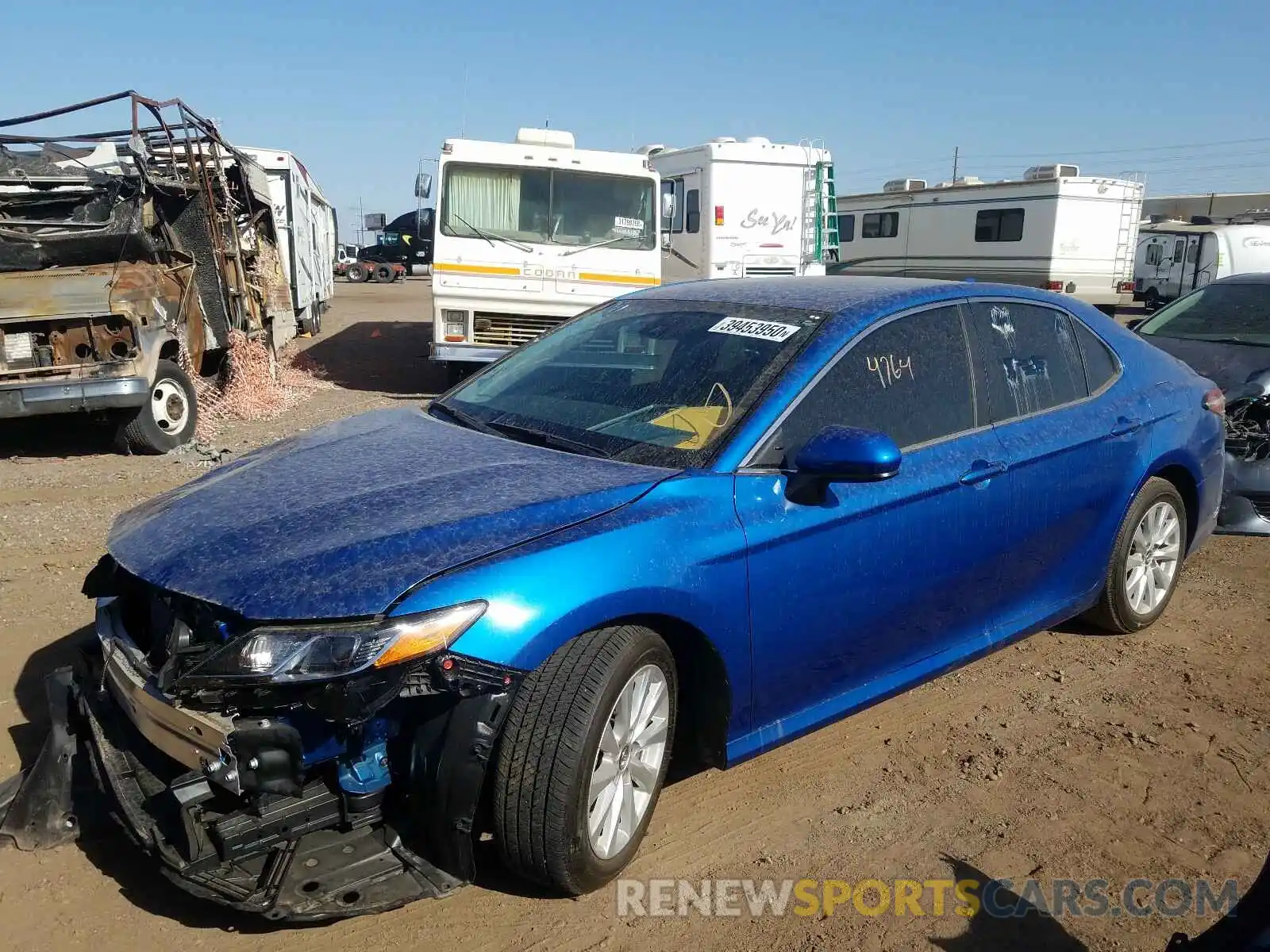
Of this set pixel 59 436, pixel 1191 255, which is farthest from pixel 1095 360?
pixel 1191 255

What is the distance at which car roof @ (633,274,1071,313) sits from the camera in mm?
3699

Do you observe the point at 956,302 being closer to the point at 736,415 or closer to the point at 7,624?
the point at 736,415

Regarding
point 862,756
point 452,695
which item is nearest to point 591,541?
point 452,695

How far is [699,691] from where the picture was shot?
304 centimetres

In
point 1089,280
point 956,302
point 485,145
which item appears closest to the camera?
point 956,302

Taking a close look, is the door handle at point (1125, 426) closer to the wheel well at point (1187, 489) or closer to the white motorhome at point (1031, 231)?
the wheel well at point (1187, 489)

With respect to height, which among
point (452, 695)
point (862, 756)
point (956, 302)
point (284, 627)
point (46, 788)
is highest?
point (956, 302)

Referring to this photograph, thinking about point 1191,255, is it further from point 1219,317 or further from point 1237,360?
point 1237,360

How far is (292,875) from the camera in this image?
7.94 ft

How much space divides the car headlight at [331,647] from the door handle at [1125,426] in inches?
120

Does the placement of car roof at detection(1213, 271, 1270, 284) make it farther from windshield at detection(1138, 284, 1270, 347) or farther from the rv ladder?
the rv ladder

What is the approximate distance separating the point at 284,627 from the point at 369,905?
688 mm

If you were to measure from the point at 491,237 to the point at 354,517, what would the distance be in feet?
30.0

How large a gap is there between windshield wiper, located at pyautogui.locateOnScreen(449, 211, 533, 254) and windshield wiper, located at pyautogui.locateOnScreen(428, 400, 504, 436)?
25.2ft
